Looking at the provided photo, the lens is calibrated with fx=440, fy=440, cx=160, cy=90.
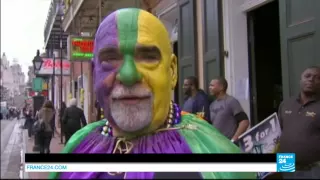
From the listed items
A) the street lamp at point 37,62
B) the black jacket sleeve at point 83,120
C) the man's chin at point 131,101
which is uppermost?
the street lamp at point 37,62

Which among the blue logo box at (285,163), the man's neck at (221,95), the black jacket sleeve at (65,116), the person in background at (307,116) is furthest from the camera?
the man's neck at (221,95)

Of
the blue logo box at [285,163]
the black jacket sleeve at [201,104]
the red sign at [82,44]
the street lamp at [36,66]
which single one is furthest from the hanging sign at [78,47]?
the black jacket sleeve at [201,104]

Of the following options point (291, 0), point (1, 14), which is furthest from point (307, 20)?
point (1, 14)

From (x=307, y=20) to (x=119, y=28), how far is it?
261 centimetres

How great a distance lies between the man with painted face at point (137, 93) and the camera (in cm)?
112

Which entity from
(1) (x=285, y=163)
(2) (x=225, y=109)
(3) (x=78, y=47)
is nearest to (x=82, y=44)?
(3) (x=78, y=47)

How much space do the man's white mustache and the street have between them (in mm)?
245

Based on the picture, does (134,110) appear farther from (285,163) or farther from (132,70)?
(285,163)

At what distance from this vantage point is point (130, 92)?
44.2 inches

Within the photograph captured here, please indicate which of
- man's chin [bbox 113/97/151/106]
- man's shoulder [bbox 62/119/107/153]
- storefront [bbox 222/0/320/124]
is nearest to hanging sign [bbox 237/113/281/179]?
man's chin [bbox 113/97/151/106]

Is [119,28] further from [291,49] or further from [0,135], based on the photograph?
[291,49]

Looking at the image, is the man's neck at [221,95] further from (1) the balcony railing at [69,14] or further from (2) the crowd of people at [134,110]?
(2) the crowd of people at [134,110]

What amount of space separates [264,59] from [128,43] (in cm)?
382

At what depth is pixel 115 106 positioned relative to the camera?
1.16 meters
